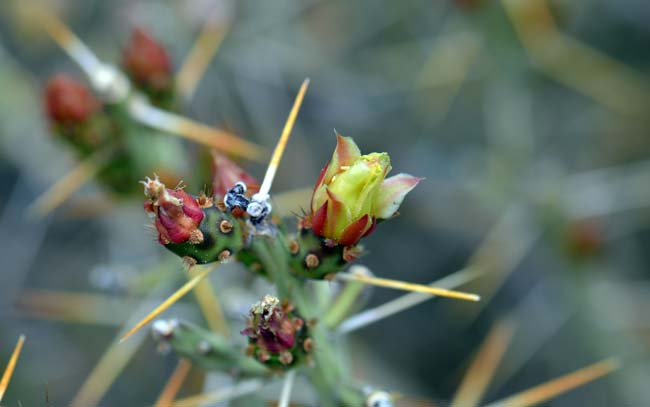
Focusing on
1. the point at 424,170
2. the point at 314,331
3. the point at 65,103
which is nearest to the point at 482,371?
the point at 314,331

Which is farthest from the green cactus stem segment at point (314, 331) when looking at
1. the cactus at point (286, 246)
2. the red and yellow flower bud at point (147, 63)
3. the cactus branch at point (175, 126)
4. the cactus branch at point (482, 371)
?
the red and yellow flower bud at point (147, 63)

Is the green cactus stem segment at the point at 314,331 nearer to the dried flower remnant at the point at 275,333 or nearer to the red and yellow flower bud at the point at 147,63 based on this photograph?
the dried flower remnant at the point at 275,333

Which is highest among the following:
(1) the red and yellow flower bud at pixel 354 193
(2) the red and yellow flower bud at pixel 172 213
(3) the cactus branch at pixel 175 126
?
(3) the cactus branch at pixel 175 126

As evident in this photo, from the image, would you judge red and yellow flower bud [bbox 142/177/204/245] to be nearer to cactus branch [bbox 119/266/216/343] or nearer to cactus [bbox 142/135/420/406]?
cactus [bbox 142/135/420/406]

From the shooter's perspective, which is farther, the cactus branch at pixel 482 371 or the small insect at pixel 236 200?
the cactus branch at pixel 482 371

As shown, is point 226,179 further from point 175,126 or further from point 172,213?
point 175,126

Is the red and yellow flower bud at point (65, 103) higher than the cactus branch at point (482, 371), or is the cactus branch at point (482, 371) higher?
the red and yellow flower bud at point (65, 103)

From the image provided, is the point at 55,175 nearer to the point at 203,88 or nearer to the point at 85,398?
the point at 203,88
